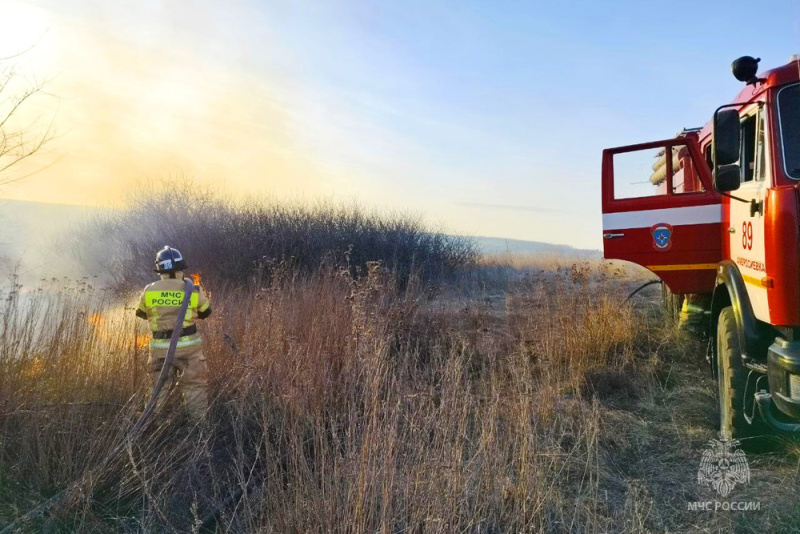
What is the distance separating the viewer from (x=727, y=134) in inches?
132

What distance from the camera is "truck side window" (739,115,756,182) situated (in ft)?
12.1

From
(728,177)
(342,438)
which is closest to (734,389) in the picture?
(728,177)

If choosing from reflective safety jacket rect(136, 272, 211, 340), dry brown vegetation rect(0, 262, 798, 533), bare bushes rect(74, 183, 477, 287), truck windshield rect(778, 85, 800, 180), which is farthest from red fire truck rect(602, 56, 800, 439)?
bare bushes rect(74, 183, 477, 287)

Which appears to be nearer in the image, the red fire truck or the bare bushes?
the red fire truck

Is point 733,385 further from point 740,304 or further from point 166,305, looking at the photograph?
point 166,305

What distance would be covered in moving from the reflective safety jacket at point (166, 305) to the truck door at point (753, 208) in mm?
4575

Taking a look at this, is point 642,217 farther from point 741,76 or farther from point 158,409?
point 158,409

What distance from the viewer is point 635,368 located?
636 centimetres

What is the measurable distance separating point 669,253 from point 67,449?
5.76 meters

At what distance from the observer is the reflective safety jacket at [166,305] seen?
16.3 ft

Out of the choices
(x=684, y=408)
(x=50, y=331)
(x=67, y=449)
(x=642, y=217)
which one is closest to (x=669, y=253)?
(x=642, y=217)

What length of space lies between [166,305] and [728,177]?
15.8 ft

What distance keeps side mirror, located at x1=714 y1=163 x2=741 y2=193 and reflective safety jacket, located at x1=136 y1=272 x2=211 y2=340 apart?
4439 millimetres

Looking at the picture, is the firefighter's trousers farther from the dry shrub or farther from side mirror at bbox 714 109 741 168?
side mirror at bbox 714 109 741 168
